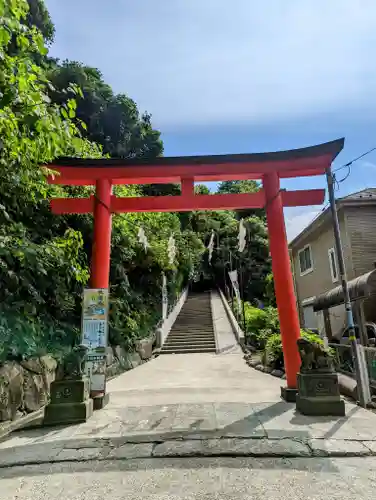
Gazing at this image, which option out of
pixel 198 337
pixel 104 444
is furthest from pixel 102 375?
pixel 198 337

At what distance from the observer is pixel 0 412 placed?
5.30 meters

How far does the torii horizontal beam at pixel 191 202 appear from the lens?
272 inches

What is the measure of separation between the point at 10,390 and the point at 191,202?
15.4 ft

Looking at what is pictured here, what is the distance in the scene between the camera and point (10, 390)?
5.62m

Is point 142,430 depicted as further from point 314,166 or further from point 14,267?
point 314,166

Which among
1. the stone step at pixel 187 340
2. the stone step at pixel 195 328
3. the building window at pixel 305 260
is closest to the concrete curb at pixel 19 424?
the stone step at pixel 187 340

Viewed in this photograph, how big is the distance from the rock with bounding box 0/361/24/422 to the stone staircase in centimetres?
885

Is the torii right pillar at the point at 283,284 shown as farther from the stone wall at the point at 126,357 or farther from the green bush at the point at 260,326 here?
the green bush at the point at 260,326

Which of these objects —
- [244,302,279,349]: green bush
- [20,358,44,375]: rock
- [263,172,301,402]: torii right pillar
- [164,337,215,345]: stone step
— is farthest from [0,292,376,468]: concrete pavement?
[164,337,215,345]: stone step

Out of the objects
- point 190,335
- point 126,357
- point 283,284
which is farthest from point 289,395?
point 190,335

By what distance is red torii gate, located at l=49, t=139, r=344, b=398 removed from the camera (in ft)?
20.7

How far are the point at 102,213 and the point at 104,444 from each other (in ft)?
13.5

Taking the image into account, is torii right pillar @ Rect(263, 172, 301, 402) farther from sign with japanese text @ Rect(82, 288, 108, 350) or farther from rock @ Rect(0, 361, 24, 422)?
rock @ Rect(0, 361, 24, 422)

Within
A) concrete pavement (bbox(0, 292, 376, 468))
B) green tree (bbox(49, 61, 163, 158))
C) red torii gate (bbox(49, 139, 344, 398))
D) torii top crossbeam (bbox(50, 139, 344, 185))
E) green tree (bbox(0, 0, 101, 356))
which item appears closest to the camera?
green tree (bbox(0, 0, 101, 356))
